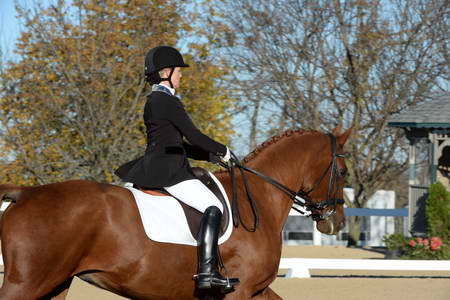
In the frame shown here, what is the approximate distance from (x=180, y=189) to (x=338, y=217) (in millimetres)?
1712

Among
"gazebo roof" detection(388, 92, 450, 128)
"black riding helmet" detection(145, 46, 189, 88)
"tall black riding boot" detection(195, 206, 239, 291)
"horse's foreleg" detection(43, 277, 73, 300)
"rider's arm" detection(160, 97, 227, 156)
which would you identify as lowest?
"horse's foreleg" detection(43, 277, 73, 300)

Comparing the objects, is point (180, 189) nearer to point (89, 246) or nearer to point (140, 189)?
point (140, 189)

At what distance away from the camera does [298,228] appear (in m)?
23.8

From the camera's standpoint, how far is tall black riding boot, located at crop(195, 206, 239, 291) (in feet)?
17.8

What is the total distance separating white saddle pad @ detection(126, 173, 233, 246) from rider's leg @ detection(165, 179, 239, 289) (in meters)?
0.08

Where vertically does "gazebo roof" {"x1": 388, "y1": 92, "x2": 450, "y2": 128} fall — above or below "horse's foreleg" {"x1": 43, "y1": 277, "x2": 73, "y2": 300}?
→ above

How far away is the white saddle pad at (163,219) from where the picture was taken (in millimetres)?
5392

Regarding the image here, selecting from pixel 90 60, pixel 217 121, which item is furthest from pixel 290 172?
pixel 217 121

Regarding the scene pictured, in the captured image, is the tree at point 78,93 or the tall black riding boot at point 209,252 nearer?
the tall black riding boot at point 209,252

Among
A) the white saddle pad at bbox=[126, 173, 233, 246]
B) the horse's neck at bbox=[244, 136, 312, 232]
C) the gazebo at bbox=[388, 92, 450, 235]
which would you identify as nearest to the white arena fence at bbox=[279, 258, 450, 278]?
the horse's neck at bbox=[244, 136, 312, 232]

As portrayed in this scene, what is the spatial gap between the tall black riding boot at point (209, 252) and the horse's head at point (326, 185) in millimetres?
1227

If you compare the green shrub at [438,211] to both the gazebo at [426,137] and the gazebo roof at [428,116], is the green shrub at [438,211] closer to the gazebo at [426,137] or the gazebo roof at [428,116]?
the gazebo at [426,137]

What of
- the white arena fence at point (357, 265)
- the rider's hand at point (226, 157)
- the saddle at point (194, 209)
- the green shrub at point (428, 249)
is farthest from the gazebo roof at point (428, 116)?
the saddle at point (194, 209)

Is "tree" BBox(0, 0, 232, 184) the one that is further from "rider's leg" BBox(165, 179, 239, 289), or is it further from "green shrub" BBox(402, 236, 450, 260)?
"rider's leg" BBox(165, 179, 239, 289)
